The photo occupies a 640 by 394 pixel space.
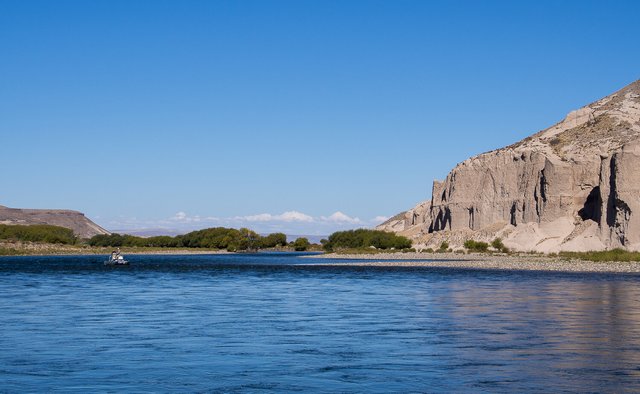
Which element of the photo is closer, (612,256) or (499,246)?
(612,256)

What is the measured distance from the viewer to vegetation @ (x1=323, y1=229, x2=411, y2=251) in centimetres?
13571

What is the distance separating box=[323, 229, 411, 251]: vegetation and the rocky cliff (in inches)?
210

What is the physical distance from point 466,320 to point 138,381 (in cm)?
1310

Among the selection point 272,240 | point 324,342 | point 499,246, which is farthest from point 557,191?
point 272,240

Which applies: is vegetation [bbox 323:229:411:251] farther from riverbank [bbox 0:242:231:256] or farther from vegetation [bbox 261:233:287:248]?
vegetation [bbox 261:233:287:248]

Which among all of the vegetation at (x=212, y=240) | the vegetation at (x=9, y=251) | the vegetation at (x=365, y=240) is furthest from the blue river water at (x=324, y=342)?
the vegetation at (x=212, y=240)

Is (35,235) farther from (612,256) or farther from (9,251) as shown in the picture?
(612,256)

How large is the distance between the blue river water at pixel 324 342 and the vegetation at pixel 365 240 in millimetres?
96600

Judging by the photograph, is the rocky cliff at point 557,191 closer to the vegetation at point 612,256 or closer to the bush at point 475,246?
the bush at point 475,246

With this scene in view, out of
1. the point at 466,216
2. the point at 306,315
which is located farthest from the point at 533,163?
the point at 306,315

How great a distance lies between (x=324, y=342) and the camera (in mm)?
20859

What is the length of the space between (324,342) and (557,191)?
8611 cm

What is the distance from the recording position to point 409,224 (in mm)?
164750

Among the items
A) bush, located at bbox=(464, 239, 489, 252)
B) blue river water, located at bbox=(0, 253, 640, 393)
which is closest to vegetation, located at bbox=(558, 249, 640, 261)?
bush, located at bbox=(464, 239, 489, 252)
